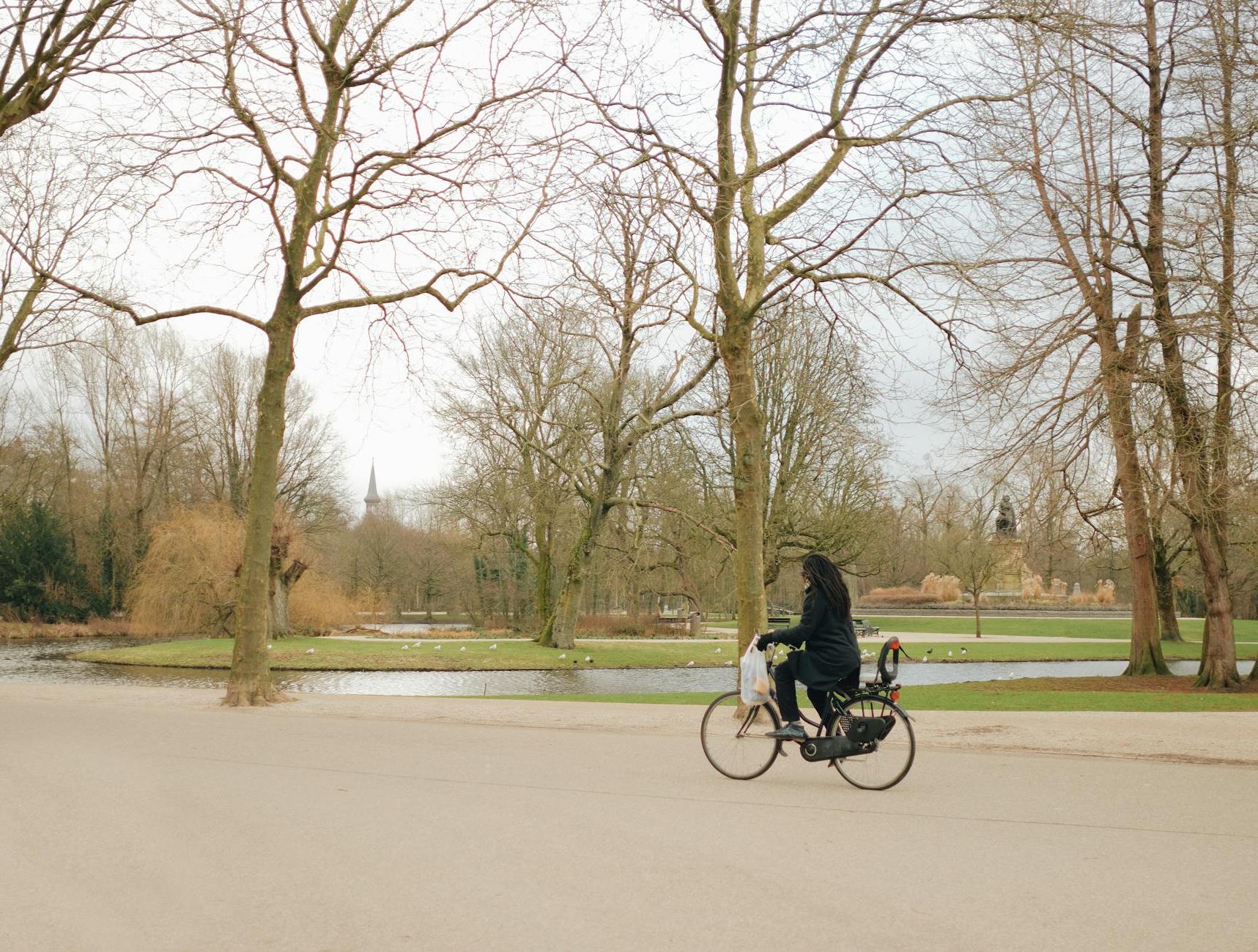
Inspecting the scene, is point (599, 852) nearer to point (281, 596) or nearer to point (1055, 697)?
point (1055, 697)

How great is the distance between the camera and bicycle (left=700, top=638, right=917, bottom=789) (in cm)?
794

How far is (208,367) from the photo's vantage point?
53.2m

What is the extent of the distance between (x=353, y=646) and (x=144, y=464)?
25.2m

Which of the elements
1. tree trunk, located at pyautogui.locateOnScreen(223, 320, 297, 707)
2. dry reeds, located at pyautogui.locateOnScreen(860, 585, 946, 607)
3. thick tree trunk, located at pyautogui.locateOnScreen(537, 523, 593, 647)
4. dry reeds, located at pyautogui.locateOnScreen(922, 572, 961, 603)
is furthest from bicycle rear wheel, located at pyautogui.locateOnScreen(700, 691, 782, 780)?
dry reeds, located at pyautogui.locateOnScreen(922, 572, 961, 603)

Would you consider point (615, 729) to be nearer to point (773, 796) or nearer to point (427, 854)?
point (773, 796)

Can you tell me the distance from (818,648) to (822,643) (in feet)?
0.16

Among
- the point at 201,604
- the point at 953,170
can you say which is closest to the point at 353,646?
the point at 201,604

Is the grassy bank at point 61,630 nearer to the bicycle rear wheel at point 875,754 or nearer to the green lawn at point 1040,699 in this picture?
the green lawn at point 1040,699

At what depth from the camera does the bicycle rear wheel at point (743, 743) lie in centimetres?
835

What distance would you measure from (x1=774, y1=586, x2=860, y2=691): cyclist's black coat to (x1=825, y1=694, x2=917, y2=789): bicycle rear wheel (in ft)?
0.81

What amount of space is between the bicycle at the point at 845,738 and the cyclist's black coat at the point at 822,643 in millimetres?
155

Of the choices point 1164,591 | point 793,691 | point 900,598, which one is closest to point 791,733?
point 793,691

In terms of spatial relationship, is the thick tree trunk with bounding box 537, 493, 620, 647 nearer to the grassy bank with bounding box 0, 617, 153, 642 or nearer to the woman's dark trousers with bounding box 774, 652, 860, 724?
the grassy bank with bounding box 0, 617, 153, 642

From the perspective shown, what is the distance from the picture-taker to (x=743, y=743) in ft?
27.7
